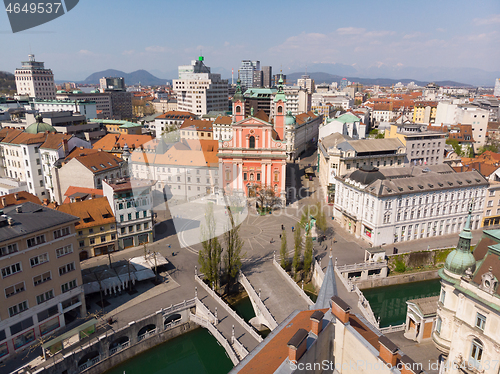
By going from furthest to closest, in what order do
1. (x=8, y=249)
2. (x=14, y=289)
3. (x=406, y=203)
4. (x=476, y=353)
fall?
(x=406, y=203) < (x=14, y=289) < (x=8, y=249) < (x=476, y=353)

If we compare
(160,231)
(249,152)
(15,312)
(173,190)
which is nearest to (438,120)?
(249,152)

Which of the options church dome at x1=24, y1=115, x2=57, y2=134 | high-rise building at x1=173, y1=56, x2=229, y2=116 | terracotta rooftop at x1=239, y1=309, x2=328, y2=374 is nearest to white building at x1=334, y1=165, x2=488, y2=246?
terracotta rooftop at x1=239, y1=309, x2=328, y2=374

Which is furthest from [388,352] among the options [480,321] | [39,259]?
[39,259]

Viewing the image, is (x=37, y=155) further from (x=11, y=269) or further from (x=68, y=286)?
(x=11, y=269)

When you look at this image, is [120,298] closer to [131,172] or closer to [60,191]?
[60,191]

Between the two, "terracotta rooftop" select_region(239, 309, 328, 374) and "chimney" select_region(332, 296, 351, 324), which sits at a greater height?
"chimney" select_region(332, 296, 351, 324)

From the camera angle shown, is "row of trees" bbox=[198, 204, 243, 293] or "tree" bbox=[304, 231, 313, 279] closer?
"row of trees" bbox=[198, 204, 243, 293]

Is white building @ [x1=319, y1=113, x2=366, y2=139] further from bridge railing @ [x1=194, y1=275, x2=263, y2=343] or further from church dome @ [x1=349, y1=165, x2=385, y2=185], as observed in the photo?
bridge railing @ [x1=194, y1=275, x2=263, y2=343]
